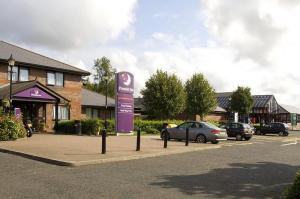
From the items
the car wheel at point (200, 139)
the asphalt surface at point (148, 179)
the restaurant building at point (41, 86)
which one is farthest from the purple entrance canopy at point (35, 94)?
the asphalt surface at point (148, 179)

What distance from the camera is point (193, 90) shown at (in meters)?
57.5

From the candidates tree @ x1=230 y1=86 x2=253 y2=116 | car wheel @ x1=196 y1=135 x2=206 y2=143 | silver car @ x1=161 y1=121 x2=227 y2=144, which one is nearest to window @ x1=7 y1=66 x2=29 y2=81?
silver car @ x1=161 y1=121 x2=227 y2=144

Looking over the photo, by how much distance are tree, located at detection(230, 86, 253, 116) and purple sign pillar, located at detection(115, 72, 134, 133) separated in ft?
129

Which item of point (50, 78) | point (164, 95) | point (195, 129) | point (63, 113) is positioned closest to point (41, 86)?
point (50, 78)

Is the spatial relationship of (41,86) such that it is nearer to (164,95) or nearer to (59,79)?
(59,79)

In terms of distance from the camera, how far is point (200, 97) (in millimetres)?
56812

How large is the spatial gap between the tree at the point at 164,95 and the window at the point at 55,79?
1387cm

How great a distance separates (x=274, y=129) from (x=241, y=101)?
2237cm

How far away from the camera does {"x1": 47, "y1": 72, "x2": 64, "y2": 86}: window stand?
37.1 m

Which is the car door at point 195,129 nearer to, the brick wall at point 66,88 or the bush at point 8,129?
the bush at point 8,129

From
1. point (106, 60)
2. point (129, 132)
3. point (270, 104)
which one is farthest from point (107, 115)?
point (270, 104)

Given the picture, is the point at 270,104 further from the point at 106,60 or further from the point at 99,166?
the point at 99,166

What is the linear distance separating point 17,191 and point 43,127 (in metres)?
25.2

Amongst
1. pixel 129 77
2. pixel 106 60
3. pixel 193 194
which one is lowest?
pixel 193 194
